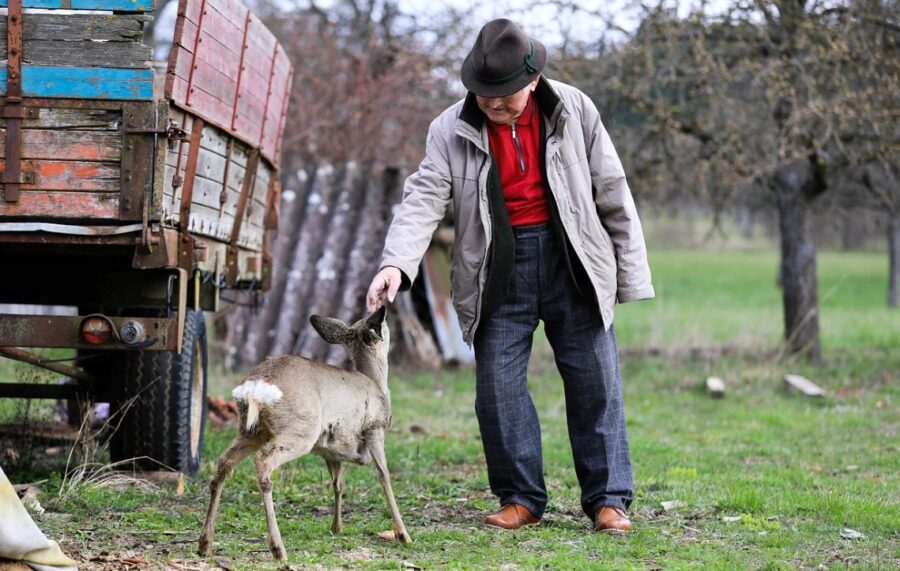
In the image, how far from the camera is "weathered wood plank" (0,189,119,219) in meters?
4.99

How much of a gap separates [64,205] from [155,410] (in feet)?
5.19

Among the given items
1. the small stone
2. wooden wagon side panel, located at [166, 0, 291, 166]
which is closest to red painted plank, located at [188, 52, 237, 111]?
wooden wagon side panel, located at [166, 0, 291, 166]

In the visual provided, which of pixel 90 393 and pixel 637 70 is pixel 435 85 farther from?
pixel 90 393

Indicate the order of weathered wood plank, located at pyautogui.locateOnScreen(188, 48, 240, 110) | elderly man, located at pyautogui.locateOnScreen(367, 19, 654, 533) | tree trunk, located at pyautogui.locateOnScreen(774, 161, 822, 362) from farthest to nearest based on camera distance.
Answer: tree trunk, located at pyautogui.locateOnScreen(774, 161, 822, 362) < weathered wood plank, located at pyautogui.locateOnScreen(188, 48, 240, 110) < elderly man, located at pyautogui.locateOnScreen(367, 19, 654, 533)

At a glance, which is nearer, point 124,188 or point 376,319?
point 376,319

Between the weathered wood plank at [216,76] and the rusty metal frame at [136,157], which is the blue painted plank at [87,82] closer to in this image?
the rusty metal frame at [136,157]

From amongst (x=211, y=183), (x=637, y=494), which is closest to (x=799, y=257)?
(x=637, y=494)

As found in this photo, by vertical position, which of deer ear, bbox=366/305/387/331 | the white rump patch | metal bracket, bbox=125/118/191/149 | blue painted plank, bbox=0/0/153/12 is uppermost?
blue painted plank, bbox=0/0/153/12

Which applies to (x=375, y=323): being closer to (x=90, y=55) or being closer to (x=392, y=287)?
(x=392, y=287)

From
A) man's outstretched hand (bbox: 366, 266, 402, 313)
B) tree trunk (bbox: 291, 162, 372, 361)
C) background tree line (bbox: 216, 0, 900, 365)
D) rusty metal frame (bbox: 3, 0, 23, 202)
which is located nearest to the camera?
man's outstretched hand (bbox: 366, 266, 402, 313)

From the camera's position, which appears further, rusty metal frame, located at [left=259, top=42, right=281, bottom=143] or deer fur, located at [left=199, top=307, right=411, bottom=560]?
rusty metal frame, located at [left=259, top=42, right=281, bottom=143]

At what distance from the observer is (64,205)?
16.5 ft

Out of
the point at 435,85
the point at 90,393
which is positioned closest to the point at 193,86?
the point at 90,393

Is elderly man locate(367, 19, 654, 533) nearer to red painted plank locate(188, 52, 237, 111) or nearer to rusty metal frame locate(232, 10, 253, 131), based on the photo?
red painted plank locate(188, 52, 237, 111)
